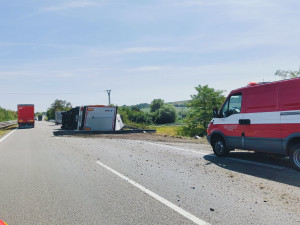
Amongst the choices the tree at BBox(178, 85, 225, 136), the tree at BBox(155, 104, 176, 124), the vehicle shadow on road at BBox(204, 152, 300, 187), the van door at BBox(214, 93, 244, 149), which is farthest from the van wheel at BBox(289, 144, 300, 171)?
the tree at BBox(155, 104, 176, 124)

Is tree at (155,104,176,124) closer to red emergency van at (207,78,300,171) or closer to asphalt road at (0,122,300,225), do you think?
red emergency van at (207,78,300,171)

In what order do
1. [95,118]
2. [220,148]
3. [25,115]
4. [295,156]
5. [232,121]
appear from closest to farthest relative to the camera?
[295,156] < [232,121] < [220,148] < [95,118] < [25,115]

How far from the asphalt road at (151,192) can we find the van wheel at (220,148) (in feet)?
1.65

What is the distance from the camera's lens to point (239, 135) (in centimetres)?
852

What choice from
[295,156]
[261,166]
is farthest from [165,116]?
[295,156]

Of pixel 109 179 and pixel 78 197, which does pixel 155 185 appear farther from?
pixel 78 197

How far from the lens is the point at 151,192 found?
17.5 feet

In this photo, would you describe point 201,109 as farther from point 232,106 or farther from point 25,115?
point 232,106

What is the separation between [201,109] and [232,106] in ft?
137

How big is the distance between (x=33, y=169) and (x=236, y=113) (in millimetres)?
6268

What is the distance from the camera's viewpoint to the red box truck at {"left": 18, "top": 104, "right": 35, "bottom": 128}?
40.5 metres

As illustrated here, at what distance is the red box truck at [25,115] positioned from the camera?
40469 mm

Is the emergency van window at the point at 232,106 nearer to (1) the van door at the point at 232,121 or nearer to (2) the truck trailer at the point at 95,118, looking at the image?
(1) the van door at the point at 232,121

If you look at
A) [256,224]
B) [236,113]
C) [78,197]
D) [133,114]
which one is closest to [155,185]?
[78,197]
